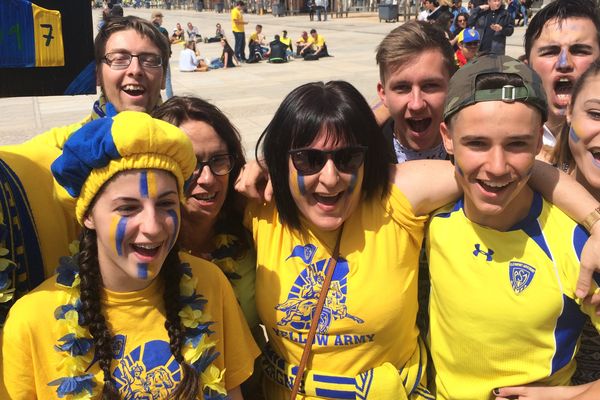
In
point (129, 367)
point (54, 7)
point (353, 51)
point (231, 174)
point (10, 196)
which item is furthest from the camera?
point (353, 51)

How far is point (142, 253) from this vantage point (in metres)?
2.02

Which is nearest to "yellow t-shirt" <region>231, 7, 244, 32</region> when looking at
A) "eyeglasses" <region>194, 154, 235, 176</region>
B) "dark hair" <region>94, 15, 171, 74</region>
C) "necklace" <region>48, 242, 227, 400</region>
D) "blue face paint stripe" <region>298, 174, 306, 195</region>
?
"dark hair" <region>94, 15, 171, 74</region>

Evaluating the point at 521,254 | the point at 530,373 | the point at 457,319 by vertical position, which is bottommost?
the point at 530,373

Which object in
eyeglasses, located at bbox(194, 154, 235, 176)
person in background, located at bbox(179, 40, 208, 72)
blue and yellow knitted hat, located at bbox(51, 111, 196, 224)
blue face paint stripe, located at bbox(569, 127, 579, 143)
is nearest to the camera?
blue and yellow knitted hat, located at bbox(51, 111, 196, 224)

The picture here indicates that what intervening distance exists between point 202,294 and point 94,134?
74 centimetres

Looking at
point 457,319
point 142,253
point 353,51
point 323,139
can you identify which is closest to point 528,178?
point 457,319

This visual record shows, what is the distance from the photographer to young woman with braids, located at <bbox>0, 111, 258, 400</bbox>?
1931 millimetres

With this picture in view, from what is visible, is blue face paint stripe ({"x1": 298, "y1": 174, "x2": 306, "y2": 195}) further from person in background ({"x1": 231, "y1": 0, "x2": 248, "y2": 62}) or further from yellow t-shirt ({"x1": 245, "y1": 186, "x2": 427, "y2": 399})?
person in background ({"x1": 231, "y1": 0, "x2": 248, "y2": 62})

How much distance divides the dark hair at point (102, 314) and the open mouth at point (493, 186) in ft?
3.93

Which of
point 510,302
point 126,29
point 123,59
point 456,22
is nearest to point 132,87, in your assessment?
point 123,59

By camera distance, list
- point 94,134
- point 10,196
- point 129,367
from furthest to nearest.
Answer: point 10,196 → point 129,367 → point 94,134

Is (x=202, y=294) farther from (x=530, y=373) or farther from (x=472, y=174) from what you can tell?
(x=530, y=373)

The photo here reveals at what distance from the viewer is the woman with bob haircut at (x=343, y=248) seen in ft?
7.55

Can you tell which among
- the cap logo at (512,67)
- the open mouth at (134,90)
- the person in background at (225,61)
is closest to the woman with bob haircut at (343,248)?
the cap logo at (512,67)
